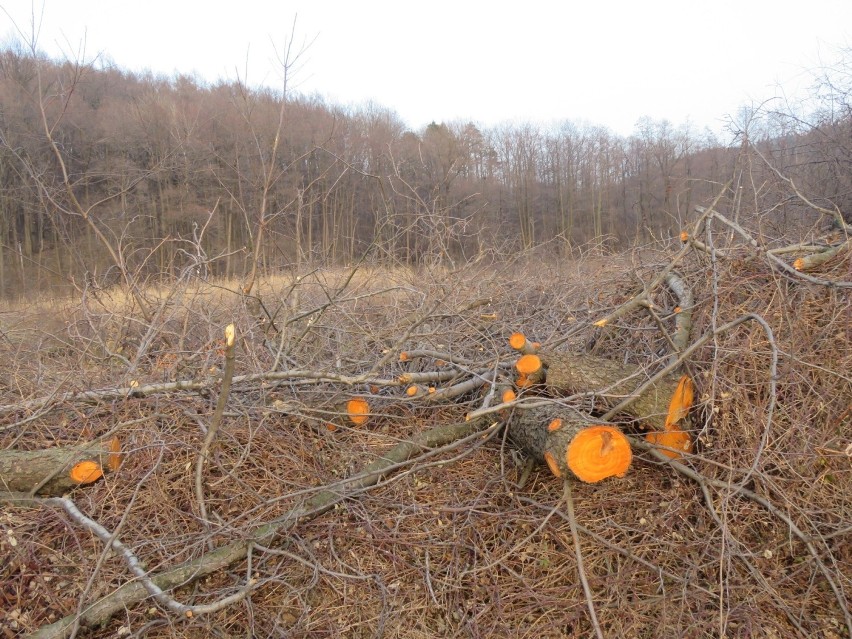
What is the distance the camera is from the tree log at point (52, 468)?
2.81 meters

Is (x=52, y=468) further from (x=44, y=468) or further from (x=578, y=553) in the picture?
(x=578, y=553)

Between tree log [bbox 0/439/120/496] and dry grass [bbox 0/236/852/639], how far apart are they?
10 cm

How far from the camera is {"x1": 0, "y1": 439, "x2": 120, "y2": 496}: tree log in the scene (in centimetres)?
281

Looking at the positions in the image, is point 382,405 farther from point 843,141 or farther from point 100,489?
point 843,141

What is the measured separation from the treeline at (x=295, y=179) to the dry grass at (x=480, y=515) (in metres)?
1.32

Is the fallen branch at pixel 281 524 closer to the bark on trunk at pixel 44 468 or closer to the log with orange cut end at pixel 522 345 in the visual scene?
the log with orange cut end at pixel 522 345

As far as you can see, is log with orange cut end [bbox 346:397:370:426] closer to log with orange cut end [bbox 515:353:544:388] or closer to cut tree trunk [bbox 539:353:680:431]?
log with orange cut end [bbox 515:353:544:388]

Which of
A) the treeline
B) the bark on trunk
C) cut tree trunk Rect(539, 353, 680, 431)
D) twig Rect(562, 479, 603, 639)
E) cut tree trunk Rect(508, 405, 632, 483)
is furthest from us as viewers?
the treeline

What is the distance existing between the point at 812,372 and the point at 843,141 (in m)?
8.40

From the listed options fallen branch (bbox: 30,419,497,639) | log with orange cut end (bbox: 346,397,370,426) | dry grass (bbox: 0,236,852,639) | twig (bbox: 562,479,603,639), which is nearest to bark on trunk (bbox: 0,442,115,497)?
dry grass (bbox: 0,236,852,639)

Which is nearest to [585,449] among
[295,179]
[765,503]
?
[765,503]

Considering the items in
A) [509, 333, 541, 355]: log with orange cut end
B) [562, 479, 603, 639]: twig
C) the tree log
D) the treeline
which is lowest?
[562, 479, 603, 639]: twig

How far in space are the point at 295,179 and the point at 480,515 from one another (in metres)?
4.53

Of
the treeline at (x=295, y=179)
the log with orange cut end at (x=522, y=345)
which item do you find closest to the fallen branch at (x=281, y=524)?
the log with orange cut end at (x=522, y=345)
